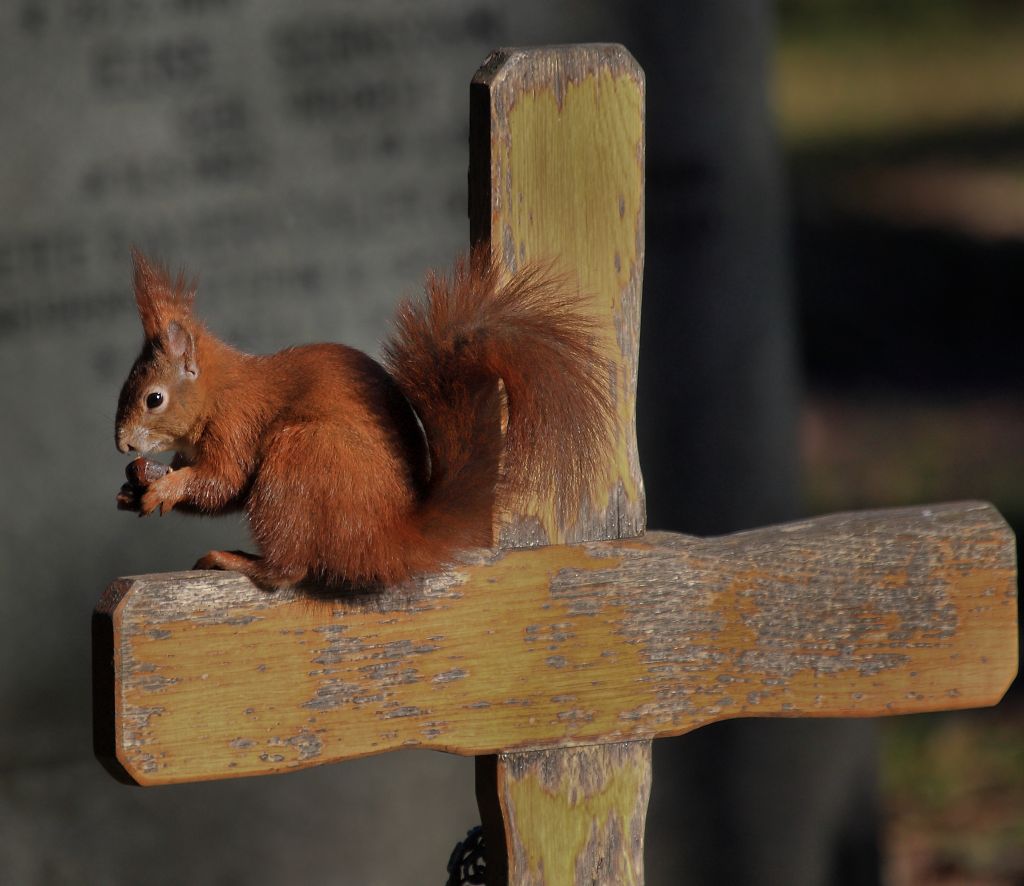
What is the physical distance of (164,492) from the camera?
46.2 inches

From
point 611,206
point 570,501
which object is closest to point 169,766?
point 570,501

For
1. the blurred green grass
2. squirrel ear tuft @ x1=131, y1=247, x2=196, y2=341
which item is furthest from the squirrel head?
the blurred green grass

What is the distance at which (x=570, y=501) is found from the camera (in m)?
1.25

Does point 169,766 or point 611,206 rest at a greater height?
point 611,206

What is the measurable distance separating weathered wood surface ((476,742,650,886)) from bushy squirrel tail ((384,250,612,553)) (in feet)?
0.65

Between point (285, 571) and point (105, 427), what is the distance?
1.13 metres

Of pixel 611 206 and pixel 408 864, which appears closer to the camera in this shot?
pixel 611 206

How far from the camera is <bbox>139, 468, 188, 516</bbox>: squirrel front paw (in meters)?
1.16

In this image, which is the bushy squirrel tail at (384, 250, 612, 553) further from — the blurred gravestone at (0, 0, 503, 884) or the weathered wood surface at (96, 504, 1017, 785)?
the blurred gravestone at (0, 0, 503, 884)

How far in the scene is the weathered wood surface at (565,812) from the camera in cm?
128

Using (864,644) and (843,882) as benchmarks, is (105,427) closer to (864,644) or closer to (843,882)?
(864,644)

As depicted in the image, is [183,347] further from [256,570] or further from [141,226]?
[141,226]

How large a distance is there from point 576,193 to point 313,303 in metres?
1.05

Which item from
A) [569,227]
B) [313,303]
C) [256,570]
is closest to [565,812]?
[256,570]
